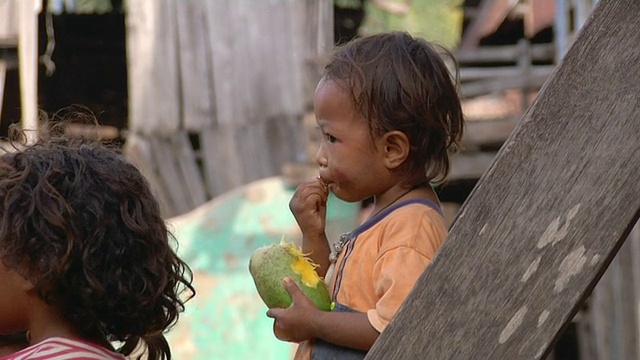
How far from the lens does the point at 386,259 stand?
7.39 ft

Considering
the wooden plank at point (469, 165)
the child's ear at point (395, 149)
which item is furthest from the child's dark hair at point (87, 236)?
the wooden plank at point (469, 165)

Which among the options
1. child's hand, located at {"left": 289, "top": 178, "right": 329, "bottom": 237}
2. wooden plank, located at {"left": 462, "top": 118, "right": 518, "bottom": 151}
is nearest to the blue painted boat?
wooden plank, located at {"left": 462, "top": 118, "right": 518, "bottom": 151}

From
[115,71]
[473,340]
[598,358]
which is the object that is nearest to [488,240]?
[473,340]

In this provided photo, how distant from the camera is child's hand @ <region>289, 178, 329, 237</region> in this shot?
8.09 feet

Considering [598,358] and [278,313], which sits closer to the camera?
[278,313]

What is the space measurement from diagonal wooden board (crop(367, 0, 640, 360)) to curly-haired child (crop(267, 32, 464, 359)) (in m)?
0.38

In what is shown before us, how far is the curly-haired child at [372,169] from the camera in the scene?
7.49ft

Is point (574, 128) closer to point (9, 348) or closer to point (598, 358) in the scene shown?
point (9, 348)

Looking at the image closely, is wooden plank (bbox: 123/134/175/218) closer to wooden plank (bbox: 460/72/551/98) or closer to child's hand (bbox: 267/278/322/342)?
wooden plank (bbox: 460/72/551/98)

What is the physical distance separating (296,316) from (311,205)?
280mm

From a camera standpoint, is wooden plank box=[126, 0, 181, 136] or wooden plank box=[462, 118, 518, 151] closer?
wooden plank box=[462, 118, 518, 151]

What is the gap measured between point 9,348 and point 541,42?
12416 mm

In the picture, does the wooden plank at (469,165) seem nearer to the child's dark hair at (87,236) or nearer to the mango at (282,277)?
the mango at (282,277)

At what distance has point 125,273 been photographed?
2.17m
